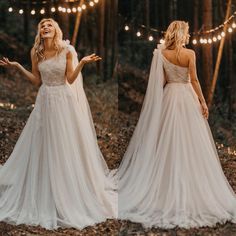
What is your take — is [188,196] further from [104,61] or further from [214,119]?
[104,61]

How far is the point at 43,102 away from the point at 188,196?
5.30 ft

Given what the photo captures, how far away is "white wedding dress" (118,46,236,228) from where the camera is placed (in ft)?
13.6

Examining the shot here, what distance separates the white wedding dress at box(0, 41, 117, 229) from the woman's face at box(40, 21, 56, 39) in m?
0.19

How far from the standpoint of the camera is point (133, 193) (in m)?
4.46

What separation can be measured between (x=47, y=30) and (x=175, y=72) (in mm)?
1279

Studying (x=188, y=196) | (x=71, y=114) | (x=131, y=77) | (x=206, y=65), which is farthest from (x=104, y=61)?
(x=188, y=196)

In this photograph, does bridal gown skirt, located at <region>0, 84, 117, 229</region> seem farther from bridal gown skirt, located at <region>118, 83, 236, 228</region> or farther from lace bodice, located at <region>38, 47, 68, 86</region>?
bridal gown skirt, located at <region>118, 83, 236, 228</region>

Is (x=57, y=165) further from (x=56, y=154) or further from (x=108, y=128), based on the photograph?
(x=108, y=128)

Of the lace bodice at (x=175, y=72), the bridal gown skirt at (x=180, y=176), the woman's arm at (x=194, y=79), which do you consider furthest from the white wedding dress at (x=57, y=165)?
the woman's arm at (x=194, y=79)

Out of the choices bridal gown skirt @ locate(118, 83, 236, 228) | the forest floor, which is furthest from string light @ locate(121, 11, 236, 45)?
bridal gown skirt @ locate(118, 83, 236, 228)

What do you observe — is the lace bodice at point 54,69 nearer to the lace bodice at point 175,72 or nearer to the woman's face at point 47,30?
the woman's face at point 47,30

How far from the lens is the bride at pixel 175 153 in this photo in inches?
164

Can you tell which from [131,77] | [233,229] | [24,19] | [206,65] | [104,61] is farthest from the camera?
[24,19]

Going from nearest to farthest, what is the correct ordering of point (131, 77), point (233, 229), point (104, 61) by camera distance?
1. point (233, 229)
2. point (131, 77)
3. point (104, 61)
